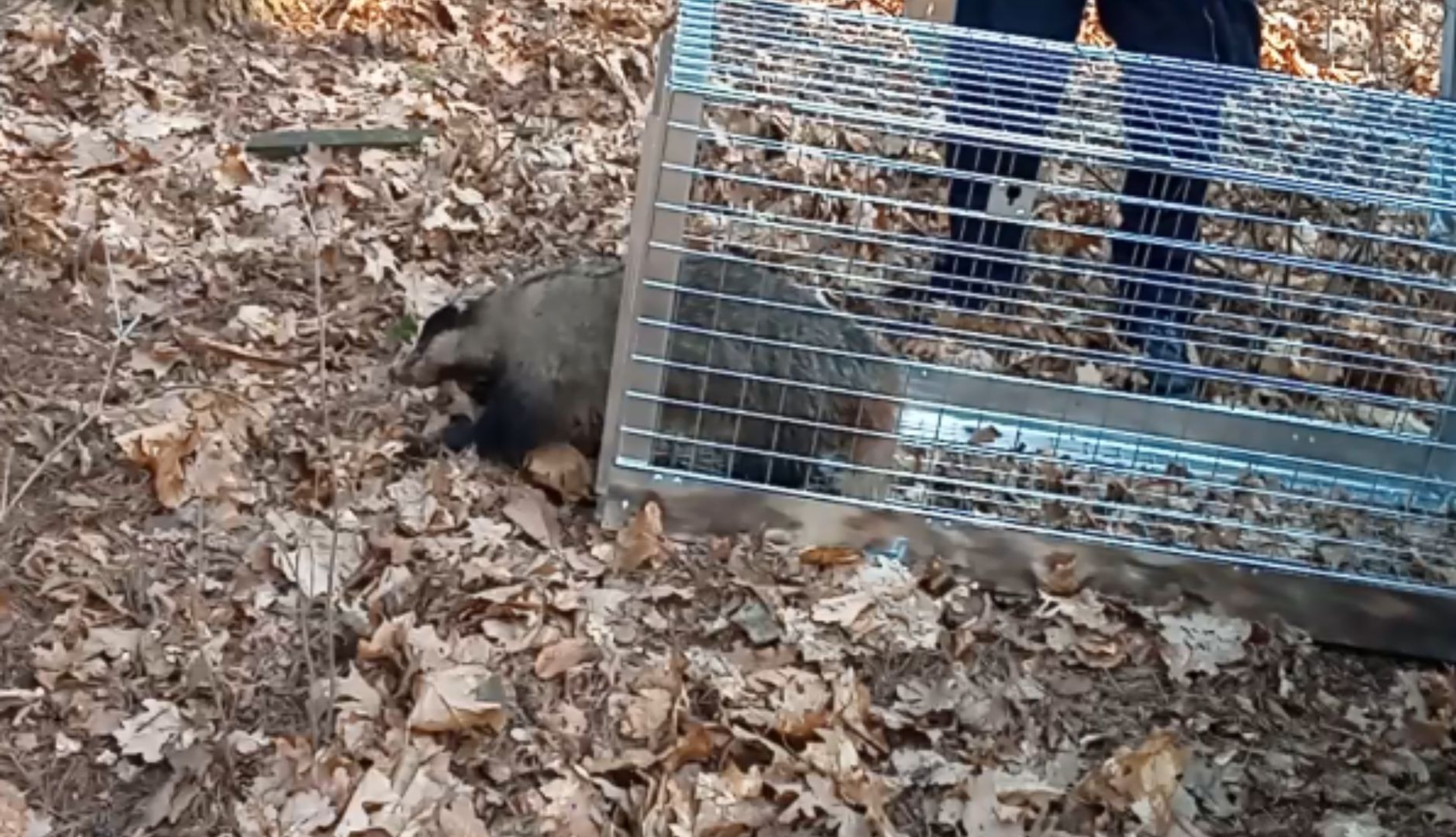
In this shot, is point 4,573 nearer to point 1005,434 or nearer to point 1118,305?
point 1005,434

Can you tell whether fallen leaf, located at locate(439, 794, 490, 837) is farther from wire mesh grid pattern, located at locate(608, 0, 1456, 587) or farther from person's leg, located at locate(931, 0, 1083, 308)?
person's leg, located at locate(931, 0, 1083, 308)

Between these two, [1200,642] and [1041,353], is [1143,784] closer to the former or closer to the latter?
[1200,642]

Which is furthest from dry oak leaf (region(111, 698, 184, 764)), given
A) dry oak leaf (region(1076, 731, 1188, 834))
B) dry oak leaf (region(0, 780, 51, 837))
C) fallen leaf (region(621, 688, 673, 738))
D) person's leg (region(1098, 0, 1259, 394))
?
person's leg (region(1098, 0, 1259, 394))

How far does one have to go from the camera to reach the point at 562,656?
3270mm

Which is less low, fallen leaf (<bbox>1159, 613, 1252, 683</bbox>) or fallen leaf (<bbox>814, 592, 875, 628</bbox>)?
fallen leaf (<bbox>1159, 613, 1252, 683</bbox>)

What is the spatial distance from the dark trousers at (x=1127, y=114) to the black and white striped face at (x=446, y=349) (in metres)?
1.15

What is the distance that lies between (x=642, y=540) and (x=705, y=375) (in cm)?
40

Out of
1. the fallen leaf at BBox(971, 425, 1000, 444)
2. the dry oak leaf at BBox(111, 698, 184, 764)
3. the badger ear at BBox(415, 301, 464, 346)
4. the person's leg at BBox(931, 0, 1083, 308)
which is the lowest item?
the dry oak leaf at BBox(111, 698, 184, 764)

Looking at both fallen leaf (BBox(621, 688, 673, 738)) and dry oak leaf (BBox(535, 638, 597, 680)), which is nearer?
fallen leaf (BBox(621, 688, 673, 738))

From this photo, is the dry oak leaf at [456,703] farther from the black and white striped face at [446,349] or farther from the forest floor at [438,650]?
the black and white striped face at [446,349]

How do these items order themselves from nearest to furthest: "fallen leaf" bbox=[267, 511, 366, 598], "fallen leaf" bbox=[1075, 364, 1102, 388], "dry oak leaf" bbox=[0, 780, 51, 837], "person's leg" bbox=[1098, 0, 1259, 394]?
"dry oak leaf" bbox=[0, 780, 51, 837] < "fallen leaf" bbox=[267, 511, 366, 598] < "person's leg" bbox=[1098, 0, 1259, 394] < "fallen leaf" bbox=[1075, 364, 1102, 388]

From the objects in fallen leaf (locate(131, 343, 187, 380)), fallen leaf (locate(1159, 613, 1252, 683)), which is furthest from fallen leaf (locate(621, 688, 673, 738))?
fallen leaf (locate(131, 343, 187, 380))

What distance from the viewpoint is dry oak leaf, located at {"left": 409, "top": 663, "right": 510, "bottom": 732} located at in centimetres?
302

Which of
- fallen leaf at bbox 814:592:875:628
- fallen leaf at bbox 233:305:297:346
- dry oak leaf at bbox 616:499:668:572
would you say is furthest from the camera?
fallen leaf at bbox 233:305:297:346
